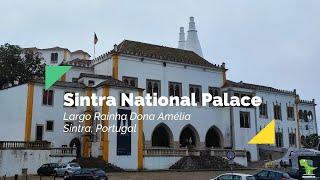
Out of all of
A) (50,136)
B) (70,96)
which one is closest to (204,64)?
(70,96)

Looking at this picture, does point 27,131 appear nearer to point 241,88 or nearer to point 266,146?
point 241,88

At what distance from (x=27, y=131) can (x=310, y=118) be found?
50.8 meters

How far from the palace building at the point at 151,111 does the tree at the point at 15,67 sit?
4310mm

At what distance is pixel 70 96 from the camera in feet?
150

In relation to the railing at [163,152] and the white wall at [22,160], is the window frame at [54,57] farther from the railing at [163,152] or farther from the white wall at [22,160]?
the white wall at [22,160]

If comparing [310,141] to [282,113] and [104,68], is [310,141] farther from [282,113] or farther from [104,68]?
[104,68]

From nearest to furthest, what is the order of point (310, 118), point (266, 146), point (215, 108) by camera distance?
point (215, 108) < point (266, 146) < point (310, 118)

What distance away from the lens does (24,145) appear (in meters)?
38.3

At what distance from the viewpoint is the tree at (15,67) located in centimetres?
5259

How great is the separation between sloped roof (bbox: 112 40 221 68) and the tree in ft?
40.3

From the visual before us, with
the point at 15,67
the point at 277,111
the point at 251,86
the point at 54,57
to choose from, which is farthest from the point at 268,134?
the point at 54,57

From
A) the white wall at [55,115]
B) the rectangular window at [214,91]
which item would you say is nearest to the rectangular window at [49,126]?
the white wall at [55,115]

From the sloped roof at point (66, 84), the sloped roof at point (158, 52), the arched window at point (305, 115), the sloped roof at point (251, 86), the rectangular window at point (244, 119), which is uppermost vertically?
the sloped roof at point (158, 52)

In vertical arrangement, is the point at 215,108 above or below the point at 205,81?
below
